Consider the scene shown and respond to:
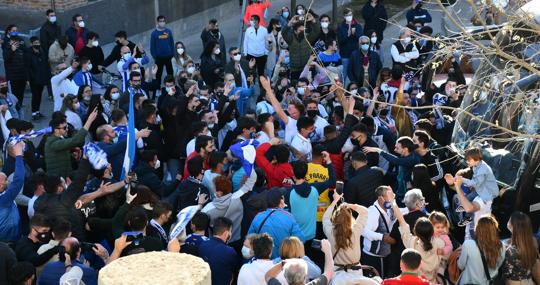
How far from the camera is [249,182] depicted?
10.6 metres

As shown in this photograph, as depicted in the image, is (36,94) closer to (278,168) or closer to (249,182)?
(278,168)

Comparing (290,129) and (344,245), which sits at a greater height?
(344,245)

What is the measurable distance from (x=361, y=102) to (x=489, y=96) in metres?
2.12

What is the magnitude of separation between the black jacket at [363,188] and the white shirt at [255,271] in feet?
7.87

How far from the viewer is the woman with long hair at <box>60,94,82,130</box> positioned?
531 inches

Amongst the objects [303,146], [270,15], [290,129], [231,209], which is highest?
[231,209]

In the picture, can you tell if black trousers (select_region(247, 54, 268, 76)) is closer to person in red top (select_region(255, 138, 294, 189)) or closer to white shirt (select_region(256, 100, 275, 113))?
white shirt (select_region(256, 100, 275, 113))

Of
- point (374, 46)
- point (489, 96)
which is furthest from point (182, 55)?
point (489, 96)

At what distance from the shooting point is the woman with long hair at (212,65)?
1664 centimetres

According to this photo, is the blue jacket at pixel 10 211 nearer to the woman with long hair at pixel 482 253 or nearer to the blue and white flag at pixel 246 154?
the blue and white flag at pixel 246 154

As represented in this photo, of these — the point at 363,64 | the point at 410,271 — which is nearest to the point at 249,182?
the point at 410,271

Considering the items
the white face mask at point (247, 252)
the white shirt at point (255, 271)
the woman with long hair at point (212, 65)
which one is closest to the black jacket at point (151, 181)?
the white face mask at point (247, 252)

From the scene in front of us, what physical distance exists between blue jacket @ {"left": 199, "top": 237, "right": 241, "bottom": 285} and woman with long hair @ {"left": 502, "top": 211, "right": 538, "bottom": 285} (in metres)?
2.44

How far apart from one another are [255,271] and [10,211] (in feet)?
9.84
